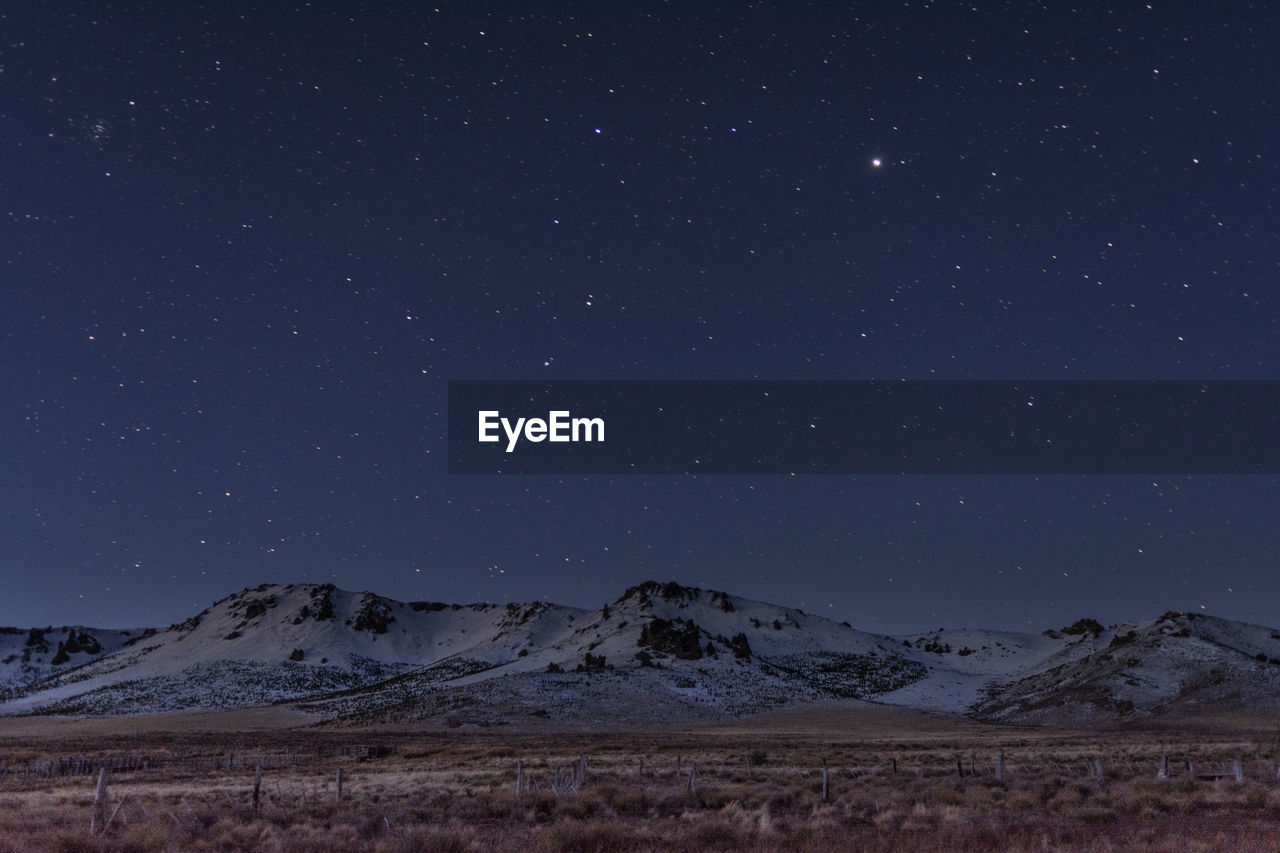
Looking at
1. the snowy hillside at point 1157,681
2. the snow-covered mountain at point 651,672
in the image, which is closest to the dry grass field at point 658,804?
the snowy hillside at point 1157,681

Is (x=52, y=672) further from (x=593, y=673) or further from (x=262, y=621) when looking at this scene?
(x=593, y=673)

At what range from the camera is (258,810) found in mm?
22719

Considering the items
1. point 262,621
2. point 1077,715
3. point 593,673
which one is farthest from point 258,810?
point 262,621

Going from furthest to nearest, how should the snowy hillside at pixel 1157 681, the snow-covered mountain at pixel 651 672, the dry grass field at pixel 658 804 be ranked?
the snow-covered mountain at pixel 651 672 → the snowy hillside at pixel 1157 681 → the dry grass field at pixel 658 804

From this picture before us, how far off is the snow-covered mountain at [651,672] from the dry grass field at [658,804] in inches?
2386

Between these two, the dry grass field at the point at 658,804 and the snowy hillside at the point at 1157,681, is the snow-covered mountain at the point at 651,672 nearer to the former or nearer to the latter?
the snowy hillside at the point at 1157,681

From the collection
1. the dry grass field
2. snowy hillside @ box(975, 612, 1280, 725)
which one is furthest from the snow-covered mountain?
the dry grass field

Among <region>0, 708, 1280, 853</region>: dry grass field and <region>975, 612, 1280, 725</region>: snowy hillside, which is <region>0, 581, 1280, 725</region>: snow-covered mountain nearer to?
<region>975, 612, 1280, 725</region>: snowy hillside

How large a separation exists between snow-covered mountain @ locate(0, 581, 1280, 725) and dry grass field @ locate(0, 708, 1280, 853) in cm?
6059

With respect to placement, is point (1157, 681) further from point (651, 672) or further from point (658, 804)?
point (658, 804)

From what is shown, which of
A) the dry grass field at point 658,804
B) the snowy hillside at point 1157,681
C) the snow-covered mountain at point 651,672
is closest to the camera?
the dry grass field at point 658,804

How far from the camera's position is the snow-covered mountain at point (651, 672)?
10338 cm

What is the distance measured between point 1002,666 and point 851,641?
3195 centimetres

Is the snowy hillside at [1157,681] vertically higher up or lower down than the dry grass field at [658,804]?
lower down
